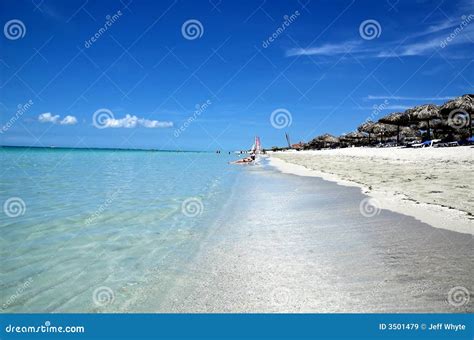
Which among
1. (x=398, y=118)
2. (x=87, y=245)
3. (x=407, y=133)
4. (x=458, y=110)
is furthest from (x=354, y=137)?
(x=87, y=245)

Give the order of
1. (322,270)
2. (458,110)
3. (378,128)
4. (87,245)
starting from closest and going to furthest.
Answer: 1. (322,270)
2. (87,245)
3. (458,110)
4. (378,128)

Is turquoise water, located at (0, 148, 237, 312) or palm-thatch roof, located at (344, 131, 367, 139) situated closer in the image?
turquoise water, located at (0, 148, 237, 312)

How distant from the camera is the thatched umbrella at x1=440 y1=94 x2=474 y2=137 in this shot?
30.6 m

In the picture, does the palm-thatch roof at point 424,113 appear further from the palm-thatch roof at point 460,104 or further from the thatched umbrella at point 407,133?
the thatched umbrella at point 407,133

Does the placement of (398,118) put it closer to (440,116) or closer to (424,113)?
(424,113)

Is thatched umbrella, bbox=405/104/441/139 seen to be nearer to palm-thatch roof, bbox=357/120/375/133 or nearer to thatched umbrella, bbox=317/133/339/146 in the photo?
palm-thatch roof, bbox=357/120/375/133

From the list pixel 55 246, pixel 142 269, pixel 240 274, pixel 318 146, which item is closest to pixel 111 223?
pixel 55 246

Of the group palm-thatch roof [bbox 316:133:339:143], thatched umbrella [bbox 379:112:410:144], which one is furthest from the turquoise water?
palm-thatch roof [bbox 316:133:339:143]

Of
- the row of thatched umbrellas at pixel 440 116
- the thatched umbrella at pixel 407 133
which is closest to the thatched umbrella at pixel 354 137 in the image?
the thatched umbrella at pixel 407 133

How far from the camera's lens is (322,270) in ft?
12.7

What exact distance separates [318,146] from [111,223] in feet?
287

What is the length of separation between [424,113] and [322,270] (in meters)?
39.6

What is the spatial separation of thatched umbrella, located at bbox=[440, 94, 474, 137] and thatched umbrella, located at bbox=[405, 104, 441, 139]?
154cm

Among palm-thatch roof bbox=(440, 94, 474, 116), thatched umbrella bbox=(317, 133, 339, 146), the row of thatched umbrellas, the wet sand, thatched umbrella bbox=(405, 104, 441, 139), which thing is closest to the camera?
the wet sand
